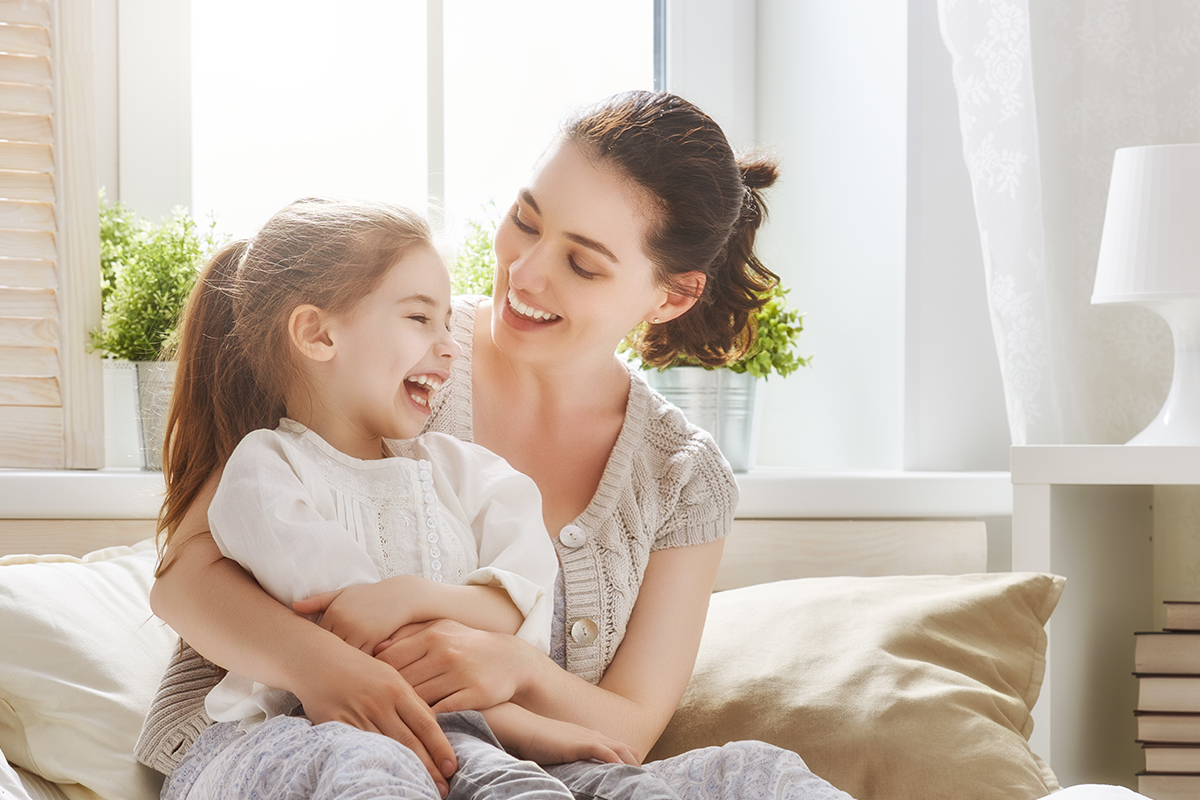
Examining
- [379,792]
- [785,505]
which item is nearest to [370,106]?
[785,505]

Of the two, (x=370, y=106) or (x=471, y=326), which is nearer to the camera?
(x=471, y=326)

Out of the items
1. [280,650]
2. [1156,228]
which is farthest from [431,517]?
[1156,228]

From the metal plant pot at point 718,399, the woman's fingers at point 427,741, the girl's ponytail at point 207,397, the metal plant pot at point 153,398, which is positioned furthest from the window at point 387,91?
the woman's fingers at point 427,741

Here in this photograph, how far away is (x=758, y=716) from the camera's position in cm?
104

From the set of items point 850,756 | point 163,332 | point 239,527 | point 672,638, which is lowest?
point 850,756

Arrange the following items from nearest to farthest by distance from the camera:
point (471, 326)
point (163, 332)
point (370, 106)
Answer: point (471, 326), point (163, 332), point (370, 106)

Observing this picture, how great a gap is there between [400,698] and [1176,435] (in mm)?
1066

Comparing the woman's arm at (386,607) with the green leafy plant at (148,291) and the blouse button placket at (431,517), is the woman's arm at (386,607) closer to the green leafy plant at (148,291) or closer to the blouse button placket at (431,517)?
the blouse button placket at (431,517)

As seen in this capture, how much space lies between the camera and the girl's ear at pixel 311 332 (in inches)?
35.0

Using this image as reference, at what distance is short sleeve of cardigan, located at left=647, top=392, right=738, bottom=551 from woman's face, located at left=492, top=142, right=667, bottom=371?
166 millimetres

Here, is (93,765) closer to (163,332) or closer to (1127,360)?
(163,332)

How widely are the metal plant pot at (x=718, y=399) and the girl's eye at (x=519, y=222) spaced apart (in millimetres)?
550

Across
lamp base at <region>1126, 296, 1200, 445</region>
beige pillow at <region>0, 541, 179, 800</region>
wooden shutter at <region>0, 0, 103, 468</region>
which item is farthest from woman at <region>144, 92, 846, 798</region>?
wooden shutter at <region>0, 0, 103, 468</region>

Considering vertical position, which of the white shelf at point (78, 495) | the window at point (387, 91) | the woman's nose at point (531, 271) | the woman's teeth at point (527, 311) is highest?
the window at point (387, 91)
